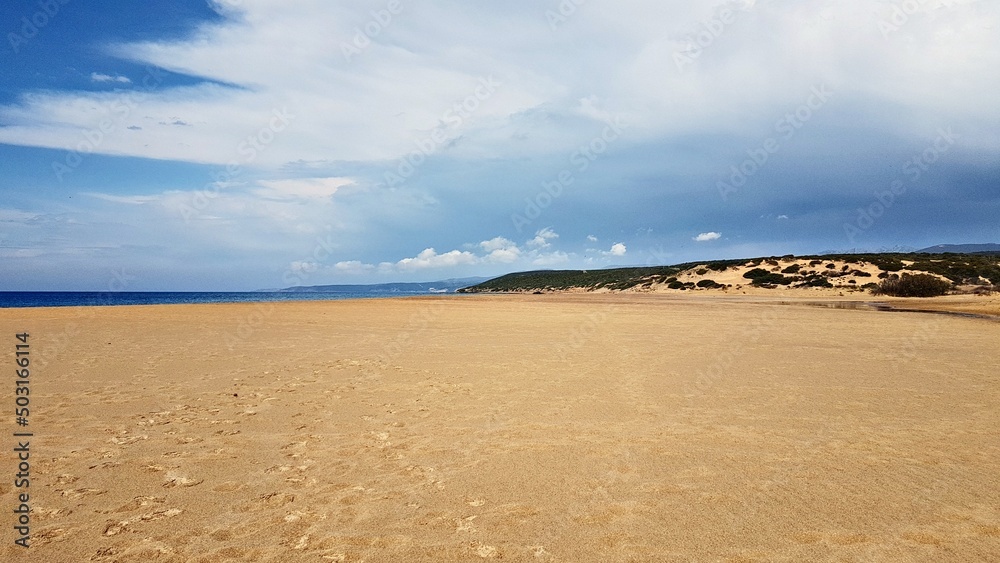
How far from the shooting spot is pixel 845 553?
3.95m

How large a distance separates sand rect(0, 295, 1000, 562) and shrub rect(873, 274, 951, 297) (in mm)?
39290

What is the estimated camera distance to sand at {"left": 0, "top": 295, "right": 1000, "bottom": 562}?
4133 millimetres

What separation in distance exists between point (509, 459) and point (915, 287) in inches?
2069

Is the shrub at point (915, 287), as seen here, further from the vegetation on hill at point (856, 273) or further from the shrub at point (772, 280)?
the shrub at point (772, 280)

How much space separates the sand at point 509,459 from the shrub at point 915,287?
39.3 m

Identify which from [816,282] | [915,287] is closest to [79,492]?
[915,287]

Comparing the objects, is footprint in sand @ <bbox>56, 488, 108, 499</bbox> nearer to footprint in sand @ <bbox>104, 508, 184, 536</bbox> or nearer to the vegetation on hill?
footprint in sand @ <bbox>104, 508, 184, 536</bbox>

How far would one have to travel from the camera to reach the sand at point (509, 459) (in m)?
4.13

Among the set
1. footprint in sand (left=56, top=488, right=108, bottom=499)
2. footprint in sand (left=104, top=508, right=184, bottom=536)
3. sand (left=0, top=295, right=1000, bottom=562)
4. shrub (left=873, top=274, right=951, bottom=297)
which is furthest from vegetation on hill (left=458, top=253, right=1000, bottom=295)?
footprint in sand (left=56, top=488, right=108, bottom=499)

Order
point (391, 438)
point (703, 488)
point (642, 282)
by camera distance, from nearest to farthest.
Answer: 1. point (703, 488)
2. point (391, 438)
3. point (642, 282)

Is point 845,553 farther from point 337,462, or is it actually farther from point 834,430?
point 337,462

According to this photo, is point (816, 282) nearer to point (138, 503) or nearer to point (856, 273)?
point (856, 273)

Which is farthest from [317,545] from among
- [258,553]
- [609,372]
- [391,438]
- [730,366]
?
[730,366]

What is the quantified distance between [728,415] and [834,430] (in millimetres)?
1350
